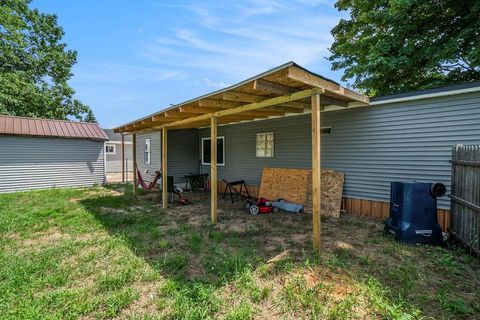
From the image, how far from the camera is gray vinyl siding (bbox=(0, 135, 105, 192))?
28.9 ft

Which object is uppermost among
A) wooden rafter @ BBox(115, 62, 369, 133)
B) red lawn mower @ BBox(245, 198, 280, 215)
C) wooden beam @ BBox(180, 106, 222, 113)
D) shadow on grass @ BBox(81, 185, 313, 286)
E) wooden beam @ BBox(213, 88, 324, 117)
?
wooden rafter @ BBox(115, 62, 369, 133)

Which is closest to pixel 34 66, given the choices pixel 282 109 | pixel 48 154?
pixel 48 154

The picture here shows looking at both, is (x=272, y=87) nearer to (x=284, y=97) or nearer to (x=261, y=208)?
(x=284, y=97)

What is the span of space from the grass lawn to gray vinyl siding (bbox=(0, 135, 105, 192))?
5.24 m

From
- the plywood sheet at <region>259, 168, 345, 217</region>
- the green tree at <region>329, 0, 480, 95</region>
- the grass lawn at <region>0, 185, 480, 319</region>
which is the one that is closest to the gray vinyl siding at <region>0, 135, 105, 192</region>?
the grass lawn at <region>0, 185, 480, 319</region>

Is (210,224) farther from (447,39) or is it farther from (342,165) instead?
(447,39)

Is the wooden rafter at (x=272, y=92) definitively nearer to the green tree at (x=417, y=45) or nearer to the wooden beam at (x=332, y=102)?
the wooden beam at (x=332, y=102)

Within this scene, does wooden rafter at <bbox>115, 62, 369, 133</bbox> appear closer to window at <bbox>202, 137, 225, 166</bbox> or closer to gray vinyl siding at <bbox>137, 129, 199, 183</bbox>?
window at <bbox>202, 137, 225, 166</bbox>

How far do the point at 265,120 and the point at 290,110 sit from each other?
5.26ft

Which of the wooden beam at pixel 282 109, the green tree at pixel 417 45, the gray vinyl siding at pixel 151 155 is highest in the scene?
the green tree at pixel 417 45

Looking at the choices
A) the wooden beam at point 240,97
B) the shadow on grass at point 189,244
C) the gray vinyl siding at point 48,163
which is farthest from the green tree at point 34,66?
the wooden beam at point 240,97

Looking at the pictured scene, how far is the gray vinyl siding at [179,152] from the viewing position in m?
9.69

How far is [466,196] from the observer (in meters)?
3.52

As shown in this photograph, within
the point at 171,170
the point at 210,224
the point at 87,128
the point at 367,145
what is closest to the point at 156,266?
the point at 210,224
